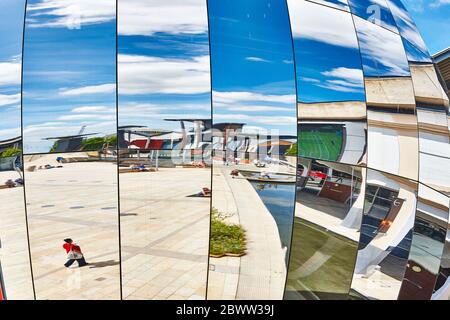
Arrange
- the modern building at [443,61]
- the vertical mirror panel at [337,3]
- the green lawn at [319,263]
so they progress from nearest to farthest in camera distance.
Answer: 1. the green lawn at [319,263]
2. the vertical mirror panel at [337,3]
3. the modern building at [443,61]

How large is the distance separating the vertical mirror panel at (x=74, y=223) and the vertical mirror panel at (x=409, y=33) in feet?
17.3

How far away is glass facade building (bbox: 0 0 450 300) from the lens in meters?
3.85

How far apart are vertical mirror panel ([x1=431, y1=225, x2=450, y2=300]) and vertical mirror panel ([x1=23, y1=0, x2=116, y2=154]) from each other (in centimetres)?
558

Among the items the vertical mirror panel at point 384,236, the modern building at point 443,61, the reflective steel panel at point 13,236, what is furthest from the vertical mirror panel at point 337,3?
the reflective steel panel at point 13,236

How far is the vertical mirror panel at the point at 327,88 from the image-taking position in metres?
4.01

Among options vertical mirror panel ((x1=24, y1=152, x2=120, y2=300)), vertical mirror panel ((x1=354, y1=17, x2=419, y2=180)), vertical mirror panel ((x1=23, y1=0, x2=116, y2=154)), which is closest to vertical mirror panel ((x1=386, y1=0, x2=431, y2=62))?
vertical mirror panel ((x1=354, y1=17, x2=419, y2=180))

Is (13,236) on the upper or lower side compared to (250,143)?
lower

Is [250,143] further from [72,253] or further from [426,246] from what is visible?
[426,246]

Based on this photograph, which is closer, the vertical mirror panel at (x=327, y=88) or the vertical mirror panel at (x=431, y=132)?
the vertical mirror panel at (x=327, y=88)

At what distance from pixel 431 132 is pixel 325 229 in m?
2.52

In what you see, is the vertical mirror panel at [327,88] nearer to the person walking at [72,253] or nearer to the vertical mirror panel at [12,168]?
the person walking at [72,253]

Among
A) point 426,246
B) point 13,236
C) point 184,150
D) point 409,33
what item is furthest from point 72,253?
point 409,33

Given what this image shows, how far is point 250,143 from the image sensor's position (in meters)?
3.94
